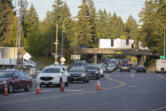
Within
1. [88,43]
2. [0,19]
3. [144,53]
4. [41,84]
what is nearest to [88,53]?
[88,43]

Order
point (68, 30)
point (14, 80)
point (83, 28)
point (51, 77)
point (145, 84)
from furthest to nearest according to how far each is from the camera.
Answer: point (68, 30) → point (83, 28) → point (145, 84) → point (51, 77) → point (14, 80)

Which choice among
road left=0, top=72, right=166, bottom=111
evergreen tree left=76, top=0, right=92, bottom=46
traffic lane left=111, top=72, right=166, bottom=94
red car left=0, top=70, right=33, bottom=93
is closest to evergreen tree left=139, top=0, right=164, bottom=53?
evergreen tree left=76, top=0, right=92, bottom=46

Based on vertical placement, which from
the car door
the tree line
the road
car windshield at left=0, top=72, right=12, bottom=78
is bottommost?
the road

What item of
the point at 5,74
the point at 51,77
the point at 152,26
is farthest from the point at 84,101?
the point at 152,26

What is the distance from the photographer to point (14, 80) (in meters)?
24.7

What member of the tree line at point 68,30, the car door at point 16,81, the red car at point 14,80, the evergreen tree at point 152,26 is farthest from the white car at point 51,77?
the evergreen tree at point 152,26

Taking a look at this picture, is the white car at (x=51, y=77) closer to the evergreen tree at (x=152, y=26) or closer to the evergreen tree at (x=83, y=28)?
the evergreen tree at (x=152, y=26)

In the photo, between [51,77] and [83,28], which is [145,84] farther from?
[83,28]

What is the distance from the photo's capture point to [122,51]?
11944cm

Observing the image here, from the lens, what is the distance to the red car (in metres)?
23.8

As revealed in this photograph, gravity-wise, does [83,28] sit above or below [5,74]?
above

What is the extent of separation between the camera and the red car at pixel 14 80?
23828mm

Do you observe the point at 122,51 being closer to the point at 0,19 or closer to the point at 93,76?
the point at 0,19

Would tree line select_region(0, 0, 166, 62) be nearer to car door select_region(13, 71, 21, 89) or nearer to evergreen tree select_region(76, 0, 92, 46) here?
evergreen tree select_region(76, 0, 92, 46)
